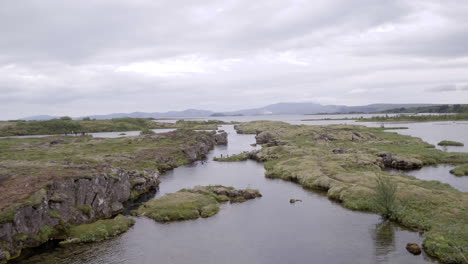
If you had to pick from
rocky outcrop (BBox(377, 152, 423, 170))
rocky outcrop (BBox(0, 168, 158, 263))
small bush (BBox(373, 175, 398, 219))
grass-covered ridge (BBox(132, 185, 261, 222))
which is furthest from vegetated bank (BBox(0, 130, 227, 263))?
rocky outcrop (BBox(377, 152, 423, 170))

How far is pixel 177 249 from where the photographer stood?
4150 cm

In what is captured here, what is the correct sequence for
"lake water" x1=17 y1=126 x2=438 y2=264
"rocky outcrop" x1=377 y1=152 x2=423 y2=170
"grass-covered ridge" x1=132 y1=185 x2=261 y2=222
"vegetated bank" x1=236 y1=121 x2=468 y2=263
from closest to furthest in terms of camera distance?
Result: "lake water" x1=17 y1=126 x2=438 y2=264 → "vegetated bank" x1=236 y1=121 x2=468 y2=263 → "grass-covered ridge" x1=132 y1=185 x2=261 y2=222 → "rocky outcrop" x1=377 y1=152 x2=423 y2=170

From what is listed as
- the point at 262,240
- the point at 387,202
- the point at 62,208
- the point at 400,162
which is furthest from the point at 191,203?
the point at 400,162

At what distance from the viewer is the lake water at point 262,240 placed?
3850 cm

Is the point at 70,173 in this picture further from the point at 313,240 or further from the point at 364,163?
the point at 364,163

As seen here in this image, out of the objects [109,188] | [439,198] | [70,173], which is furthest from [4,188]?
[439,198]

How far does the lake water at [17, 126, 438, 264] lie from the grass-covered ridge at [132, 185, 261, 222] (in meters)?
1.91

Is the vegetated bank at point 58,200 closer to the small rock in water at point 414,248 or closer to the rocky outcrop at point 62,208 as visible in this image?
the rocky outcrop at point 62,208

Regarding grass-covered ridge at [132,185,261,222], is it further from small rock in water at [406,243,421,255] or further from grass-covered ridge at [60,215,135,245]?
small rock in water at [406,243,421,255]

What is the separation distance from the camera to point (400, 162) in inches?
3595

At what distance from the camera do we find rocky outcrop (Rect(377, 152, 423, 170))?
8965 centimetres

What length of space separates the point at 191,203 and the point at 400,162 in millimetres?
65918

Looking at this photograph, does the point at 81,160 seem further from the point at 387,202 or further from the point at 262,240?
the point at 387,202

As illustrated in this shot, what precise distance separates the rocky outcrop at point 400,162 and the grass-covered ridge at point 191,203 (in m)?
49.7
